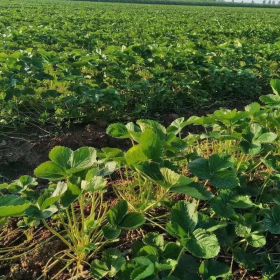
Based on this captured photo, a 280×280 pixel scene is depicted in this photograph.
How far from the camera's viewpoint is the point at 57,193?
6.00 ft

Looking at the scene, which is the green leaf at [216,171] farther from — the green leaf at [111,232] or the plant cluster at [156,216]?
the green leaf at [111,232]

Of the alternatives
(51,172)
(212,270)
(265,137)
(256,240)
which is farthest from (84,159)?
(265,137)

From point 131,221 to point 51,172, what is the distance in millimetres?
403

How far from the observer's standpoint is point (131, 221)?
192cm

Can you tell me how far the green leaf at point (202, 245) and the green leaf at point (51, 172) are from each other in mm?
604

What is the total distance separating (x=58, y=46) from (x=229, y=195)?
726cm

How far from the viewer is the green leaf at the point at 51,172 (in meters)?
1.90

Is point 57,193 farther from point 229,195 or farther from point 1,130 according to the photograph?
point 1,130

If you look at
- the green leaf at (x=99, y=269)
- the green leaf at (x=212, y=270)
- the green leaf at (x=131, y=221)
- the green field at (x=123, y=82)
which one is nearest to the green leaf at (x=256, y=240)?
the green leaf at (x=212, y=270)

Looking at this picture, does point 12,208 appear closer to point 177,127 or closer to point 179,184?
point 179,184

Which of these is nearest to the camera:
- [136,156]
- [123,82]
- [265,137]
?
[136,156]

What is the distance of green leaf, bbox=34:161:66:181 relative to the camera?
6.22 ft

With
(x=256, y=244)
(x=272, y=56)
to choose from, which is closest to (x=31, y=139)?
(x=256, y=244)

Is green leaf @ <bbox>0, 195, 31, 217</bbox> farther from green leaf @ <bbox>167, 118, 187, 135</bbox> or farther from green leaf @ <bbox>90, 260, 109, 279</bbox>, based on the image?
green leaf @ <bbox>167, 118, 187, 135</bbox>
